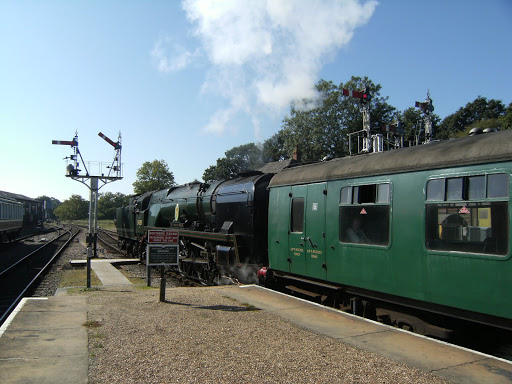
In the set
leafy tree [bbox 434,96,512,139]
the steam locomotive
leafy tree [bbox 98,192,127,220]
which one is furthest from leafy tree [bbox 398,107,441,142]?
leafy tree [bbox 98,192,127,220]

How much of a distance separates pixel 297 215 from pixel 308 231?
0.55 m

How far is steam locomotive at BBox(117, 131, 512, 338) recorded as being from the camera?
176 inches

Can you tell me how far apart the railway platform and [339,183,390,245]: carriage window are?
1290 mm

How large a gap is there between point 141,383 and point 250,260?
5.97 m

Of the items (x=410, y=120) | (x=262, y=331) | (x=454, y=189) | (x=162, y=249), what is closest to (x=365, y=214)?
(x=454, y=189)

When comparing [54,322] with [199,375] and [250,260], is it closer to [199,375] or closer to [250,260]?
[199,375]

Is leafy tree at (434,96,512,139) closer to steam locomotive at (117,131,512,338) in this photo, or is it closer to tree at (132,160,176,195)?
tree at (132,160,176,195)

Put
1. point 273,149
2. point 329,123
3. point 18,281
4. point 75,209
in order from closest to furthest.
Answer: point 18,281, point 329,123, point 273,149, point 75,209

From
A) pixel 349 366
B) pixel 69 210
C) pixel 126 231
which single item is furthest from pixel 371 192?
pixel 69 210

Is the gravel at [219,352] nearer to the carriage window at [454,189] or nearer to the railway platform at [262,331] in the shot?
the railway platform at [262,331]

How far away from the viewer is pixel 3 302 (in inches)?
416

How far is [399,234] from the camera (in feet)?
18.0

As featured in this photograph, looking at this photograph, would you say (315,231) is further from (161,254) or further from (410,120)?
(410,120)

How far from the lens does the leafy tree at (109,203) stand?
108 m
